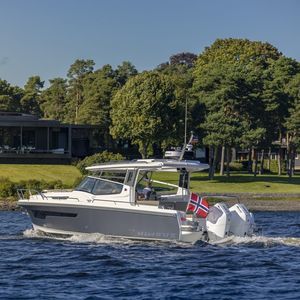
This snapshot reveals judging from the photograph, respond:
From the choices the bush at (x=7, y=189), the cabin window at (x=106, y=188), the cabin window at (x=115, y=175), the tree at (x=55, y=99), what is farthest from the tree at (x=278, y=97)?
the cabin window at (x=106, y=188)

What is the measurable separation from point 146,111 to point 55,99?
52.1 meters

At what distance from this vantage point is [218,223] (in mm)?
27797

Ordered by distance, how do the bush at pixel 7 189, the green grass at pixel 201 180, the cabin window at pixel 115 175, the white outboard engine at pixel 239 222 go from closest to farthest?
the white outboard engine at pixel 239 222, the cabin window at pixel 115 175, the bush at pixel 7 189, the green grass at pixel 201 180

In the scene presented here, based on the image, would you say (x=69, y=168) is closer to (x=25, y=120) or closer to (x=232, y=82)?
(x=25, y=120)

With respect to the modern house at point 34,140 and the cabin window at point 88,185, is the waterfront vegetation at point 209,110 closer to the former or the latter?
the modern house at point 34,140

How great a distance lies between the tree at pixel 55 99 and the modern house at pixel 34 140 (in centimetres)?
3618

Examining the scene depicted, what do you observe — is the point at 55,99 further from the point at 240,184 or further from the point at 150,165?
the point at 150,165

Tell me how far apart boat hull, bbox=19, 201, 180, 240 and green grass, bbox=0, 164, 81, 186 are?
31396 millimetres

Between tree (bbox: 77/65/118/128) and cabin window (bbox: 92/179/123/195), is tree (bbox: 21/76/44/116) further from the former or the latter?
cabin window (bbox: 92/179/123/195)

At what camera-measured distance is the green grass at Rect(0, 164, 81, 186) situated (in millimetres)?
63969

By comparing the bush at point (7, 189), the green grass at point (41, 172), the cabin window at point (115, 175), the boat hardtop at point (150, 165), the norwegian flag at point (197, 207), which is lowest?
the bush at point (7, 189)

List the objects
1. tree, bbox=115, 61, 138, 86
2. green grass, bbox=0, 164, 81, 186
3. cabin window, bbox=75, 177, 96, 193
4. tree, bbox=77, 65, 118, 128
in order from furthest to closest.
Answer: tree, bbox=115, 61, 138, 86
tree, bbox=77, 65, 118, 128
green grass, bbox=0, 164, 81, 186
cabin window, bbox=75, 177, 96, 193

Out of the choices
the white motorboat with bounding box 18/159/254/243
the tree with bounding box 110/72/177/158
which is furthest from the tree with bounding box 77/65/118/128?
the white motorboat with bounding box 18/159/254/243

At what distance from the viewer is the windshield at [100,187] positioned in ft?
95.6
